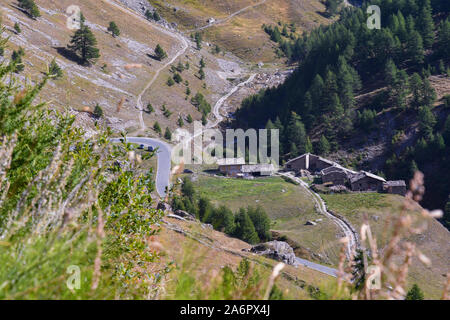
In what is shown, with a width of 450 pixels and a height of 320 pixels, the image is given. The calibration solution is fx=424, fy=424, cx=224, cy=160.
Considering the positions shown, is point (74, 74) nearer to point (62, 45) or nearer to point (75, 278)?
point (62, 45)

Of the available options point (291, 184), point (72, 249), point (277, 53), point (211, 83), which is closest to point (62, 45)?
point (211, 83)

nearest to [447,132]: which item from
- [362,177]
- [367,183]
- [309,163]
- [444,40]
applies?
[367,183]

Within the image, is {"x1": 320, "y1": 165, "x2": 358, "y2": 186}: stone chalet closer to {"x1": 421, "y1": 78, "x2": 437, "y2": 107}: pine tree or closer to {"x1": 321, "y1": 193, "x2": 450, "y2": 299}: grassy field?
{"x1": 321, "y1": 193, "x2": 450, "y2": 299}: grassy field

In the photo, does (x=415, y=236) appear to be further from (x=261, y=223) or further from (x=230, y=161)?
(x=230, y=161)

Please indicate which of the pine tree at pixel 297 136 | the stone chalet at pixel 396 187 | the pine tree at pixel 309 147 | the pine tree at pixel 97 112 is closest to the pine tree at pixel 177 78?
the pine tree at pixel 297 136

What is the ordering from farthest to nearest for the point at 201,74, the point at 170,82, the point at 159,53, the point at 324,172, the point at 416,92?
the point at 201,74 < the point at 159,53 < the point at 170,82 < the point at 416,92 < the point at 324,172

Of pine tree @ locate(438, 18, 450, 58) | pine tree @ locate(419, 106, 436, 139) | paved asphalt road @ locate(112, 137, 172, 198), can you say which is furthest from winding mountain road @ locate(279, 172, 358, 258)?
pine tree @ locate(438, 18, 450, 58)

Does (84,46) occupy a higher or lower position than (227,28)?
lower
